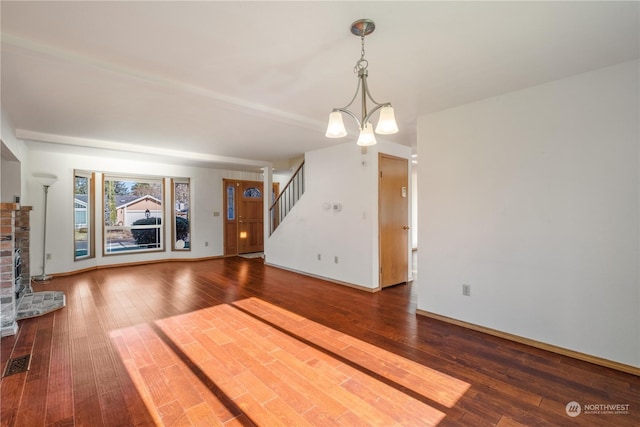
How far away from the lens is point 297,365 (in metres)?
2.32

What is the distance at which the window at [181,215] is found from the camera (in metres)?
6.96

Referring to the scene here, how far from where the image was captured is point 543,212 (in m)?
2.64

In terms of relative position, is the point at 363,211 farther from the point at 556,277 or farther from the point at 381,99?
the point at 556,277

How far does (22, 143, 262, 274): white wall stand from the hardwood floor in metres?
2.46

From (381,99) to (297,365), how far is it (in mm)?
2606

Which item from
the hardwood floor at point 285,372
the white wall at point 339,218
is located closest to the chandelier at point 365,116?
the hardwood floor at point 285,372

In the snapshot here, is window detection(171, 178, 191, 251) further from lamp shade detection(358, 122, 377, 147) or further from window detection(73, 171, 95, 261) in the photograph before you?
lamp shade detection(358, 122, 377, 147)

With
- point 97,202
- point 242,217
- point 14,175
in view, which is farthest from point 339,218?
point 14,175

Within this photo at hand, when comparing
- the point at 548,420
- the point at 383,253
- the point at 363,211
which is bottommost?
the point at 548,420

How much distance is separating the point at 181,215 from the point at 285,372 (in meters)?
5.91

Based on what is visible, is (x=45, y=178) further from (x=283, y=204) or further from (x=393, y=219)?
(x=393, y=219)

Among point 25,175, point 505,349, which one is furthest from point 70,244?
point 505,349

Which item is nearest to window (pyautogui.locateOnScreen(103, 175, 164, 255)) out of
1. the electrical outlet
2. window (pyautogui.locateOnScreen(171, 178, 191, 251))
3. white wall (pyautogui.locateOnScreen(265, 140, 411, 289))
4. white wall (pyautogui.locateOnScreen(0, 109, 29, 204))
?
window (pyautogui.locateOnScreen(171, 178, 191, 251))

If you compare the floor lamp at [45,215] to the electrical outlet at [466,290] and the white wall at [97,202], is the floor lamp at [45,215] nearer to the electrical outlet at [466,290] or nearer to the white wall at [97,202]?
the white wall at [97,202]
